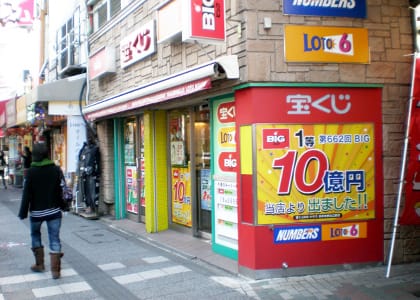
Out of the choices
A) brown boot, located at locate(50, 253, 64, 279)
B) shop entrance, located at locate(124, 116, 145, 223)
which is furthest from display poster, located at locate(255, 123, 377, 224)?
shop entrance, located at locate(124, 116, 145, 223)

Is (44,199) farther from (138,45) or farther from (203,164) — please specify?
(138,45)

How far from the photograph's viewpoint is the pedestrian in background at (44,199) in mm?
6570

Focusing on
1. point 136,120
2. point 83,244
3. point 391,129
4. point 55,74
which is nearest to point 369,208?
point 391,129

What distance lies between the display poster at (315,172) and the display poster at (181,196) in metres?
2.99

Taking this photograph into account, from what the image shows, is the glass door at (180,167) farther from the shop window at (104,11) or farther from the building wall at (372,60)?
the shop window at (104,11)

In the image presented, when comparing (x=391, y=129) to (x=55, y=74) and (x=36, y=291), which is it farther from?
(x=55, y=74)

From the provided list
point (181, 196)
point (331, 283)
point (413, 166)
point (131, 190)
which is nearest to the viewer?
point (331, 283)

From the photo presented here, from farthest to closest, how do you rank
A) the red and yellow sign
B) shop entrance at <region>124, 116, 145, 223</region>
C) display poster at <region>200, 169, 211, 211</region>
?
shop entrance at <region>124, 116, 145, 223</region> → display poster at <region>200, 169, 211, 211</region> → the red and yellow sign

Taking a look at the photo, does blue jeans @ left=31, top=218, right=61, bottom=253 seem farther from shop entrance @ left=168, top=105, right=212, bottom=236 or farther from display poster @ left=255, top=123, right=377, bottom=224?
display poster @ left=255, top=123, right=377, bottom=224

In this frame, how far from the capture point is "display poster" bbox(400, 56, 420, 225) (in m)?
6.49

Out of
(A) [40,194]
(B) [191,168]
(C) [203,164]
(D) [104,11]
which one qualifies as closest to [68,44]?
(D) [104,11]

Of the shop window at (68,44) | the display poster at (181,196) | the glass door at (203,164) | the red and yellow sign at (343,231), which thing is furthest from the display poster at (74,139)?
the red and yellow sign at (343,231)

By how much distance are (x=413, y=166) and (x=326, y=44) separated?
6.67 ft

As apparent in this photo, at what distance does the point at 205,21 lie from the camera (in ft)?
20.6
